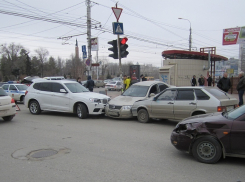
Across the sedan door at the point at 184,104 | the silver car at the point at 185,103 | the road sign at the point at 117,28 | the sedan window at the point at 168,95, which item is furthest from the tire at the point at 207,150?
the road sign at the point at 117,28

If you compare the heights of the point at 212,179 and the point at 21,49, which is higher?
the point at 21,49

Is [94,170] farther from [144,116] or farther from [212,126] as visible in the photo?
[144,116]

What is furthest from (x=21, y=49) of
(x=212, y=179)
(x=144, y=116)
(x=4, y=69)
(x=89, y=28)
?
(x=212, y=179)

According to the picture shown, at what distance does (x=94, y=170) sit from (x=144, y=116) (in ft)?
17.2

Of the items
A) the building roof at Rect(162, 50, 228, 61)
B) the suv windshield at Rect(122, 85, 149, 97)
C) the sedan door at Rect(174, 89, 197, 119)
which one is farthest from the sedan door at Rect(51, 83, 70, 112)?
the building roof at Rect(162, 50, 228, 61)

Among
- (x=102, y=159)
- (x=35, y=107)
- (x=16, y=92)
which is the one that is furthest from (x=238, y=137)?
(x=16, y=92)

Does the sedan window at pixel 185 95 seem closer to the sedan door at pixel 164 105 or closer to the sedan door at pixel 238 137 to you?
the sedan door at pixel 164 105

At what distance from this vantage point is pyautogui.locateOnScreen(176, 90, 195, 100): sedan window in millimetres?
8434

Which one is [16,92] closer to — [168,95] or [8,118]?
[8,118]

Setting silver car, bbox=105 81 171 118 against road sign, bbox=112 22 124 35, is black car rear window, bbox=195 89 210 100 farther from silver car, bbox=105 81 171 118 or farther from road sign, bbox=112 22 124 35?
road sign, bbox=112 22 124 35

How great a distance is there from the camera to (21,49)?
8006 centimetres

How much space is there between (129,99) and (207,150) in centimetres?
598

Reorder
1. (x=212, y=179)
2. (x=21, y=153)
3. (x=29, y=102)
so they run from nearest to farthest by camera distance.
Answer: (x=212, y=179) → (x=21, y=153) → (x=29, y=102)

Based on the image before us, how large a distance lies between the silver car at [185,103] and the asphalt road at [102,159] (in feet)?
2.78
